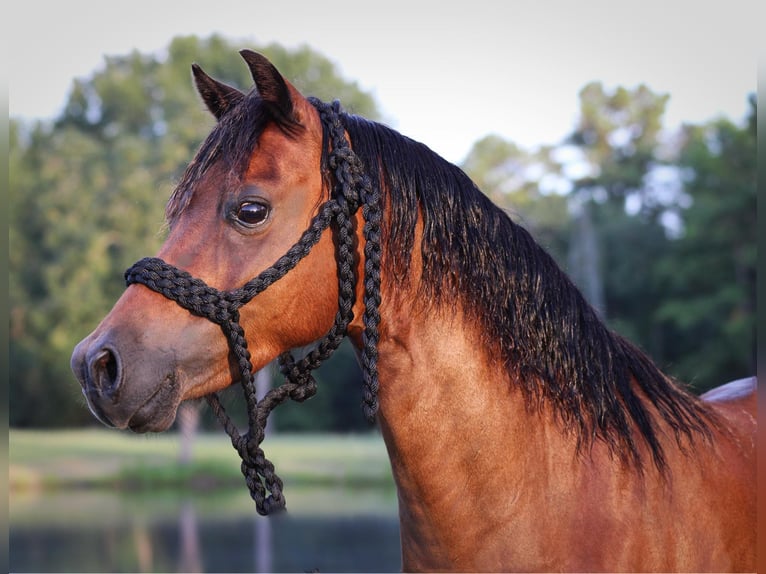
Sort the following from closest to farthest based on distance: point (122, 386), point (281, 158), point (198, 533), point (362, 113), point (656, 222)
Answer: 1. point (122, 386)
2. point (281, 158)
3. point (198, 533)
4. point (362, 113)
5. point (656, 222)

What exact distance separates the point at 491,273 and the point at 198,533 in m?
14.1

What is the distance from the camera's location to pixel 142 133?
28.6 m

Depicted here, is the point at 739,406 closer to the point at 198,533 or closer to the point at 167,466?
the point at 198,533

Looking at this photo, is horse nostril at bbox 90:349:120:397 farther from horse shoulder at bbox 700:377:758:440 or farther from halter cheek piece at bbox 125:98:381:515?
horse shoulder at bbox 700:377:758:440

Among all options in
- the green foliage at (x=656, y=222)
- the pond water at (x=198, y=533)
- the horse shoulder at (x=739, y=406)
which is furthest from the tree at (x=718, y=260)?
the horse shoulder at (x=739, y=406)

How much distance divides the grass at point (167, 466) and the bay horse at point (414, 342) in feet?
59.8

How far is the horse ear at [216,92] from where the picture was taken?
2.89 meters

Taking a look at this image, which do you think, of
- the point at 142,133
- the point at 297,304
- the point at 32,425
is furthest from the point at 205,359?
the point at 32,425

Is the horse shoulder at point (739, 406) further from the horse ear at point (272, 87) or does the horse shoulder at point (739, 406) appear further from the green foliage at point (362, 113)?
the green foliage at point (362, 113)

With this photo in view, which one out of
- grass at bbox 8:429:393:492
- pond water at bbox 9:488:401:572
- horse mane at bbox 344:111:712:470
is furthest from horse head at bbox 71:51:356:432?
grass at bbox 8:429:393:492

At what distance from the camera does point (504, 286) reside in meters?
2.70

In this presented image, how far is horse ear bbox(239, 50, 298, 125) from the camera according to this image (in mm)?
2404

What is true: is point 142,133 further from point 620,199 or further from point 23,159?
point 620,199

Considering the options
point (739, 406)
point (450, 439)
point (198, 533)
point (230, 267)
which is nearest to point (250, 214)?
point (230, 267)
